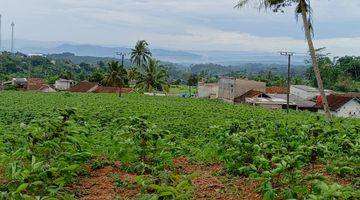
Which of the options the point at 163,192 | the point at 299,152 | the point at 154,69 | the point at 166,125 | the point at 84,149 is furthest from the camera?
the point at 154,69

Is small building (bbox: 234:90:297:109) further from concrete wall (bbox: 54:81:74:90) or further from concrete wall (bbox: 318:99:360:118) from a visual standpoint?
concrete wall (bbox: 54:81:74:90)

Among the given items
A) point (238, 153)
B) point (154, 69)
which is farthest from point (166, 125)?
point (154, 69)

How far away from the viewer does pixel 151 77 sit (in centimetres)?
Result: 5431

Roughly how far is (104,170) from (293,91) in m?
54.9

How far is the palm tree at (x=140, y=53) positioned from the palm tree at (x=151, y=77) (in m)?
8.43

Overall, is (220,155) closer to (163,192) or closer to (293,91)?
(163,192)

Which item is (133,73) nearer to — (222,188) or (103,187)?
(103,187)

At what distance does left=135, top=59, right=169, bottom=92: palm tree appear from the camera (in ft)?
177

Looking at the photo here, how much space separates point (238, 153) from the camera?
7773mm

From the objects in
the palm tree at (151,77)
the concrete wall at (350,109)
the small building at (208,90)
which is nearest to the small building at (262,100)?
the concrete wall at (350,109)

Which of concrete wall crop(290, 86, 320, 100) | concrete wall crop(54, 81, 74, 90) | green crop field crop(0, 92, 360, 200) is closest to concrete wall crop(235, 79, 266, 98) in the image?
concrete wall crop(290, 86, 320, 100)

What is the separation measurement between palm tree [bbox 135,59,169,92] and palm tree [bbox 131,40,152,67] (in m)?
8.43

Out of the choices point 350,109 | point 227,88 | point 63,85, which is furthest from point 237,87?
point 63,85

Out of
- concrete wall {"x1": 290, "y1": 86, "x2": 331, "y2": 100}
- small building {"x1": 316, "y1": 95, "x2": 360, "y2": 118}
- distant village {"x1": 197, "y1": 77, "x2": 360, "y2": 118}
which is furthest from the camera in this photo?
concrete wall {"x1": 290, "y1": 86, "x2": 331, "y2": 100}
